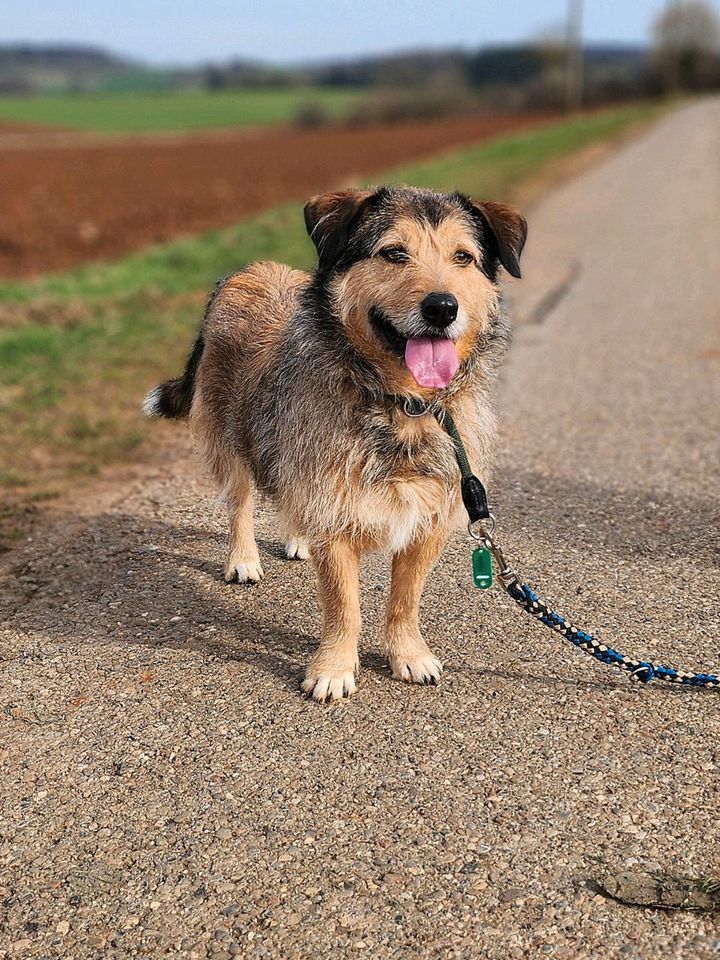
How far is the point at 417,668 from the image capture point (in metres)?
4.11

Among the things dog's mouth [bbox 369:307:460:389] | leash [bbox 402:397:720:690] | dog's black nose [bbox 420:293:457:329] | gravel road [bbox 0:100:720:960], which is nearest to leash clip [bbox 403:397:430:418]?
leash [bbox 402:397:720:690]

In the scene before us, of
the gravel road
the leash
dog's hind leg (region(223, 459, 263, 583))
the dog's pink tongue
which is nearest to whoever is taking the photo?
the gravel road

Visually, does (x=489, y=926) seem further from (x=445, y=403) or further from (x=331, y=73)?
(x=331, y=73)

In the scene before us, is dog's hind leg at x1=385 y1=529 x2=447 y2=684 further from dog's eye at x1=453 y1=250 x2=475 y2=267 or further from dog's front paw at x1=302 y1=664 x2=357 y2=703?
dog's eye at x1=453 y1=250 x2=475 y2=267

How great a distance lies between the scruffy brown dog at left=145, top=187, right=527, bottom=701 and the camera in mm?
3664

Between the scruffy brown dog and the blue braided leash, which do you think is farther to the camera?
the blue braided leash

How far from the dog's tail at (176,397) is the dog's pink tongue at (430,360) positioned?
189 cm

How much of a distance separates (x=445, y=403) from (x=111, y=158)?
41.8 m

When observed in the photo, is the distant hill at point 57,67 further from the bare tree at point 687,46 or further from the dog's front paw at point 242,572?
the dog's front paw at point 242,572

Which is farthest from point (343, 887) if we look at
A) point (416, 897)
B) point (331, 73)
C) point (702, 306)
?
point (331, 73)

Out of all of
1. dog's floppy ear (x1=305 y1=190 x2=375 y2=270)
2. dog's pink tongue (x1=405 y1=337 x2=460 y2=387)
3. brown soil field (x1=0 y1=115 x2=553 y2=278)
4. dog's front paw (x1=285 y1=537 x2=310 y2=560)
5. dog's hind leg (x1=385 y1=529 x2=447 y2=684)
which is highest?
dog's floppy ear (x1=305 y1=190 x2=375 y2=270)

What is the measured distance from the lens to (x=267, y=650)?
173 inches

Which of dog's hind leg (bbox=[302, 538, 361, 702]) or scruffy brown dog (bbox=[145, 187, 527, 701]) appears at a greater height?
scruffy brown dog (bbox=[145, 187, 527, 701])

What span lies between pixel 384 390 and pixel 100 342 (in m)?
7.28
